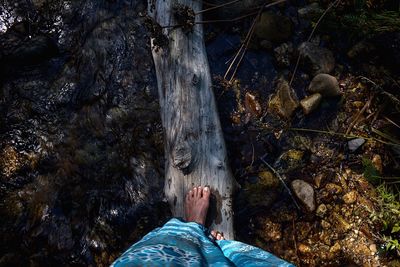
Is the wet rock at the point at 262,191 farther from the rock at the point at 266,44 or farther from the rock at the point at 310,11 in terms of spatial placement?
the rock at the point at 310,11

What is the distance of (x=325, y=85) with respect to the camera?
2.94 m

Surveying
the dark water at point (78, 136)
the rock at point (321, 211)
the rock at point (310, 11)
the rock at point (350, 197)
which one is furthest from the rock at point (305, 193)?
the rock at point (310, 11)

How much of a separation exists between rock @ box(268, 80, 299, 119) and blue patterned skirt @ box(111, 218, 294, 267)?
1.22m

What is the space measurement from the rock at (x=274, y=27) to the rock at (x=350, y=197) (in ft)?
4.60

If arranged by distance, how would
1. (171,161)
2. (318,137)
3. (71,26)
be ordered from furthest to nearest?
(71,26) → (318,137) → (171,161)

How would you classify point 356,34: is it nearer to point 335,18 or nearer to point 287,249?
point 335,18

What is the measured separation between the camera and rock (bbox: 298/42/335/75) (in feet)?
9.86

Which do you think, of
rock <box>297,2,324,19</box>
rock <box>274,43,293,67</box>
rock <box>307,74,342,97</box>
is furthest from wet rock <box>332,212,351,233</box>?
rock <box>297,2,324,19</box>

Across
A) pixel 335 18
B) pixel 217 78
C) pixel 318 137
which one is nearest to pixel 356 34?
pixel 335 18

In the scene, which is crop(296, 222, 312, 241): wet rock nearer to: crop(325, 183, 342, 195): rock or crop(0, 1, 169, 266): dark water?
crop(325, 183, 342, 195): rock

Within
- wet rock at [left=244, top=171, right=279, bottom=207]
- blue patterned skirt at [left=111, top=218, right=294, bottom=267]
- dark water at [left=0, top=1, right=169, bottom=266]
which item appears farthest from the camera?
dark water at [left=0, top=1, right=169, bottom=266]

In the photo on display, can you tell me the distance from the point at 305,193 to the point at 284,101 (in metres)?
0.77

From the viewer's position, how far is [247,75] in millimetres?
3162

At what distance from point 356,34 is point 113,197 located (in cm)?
245
